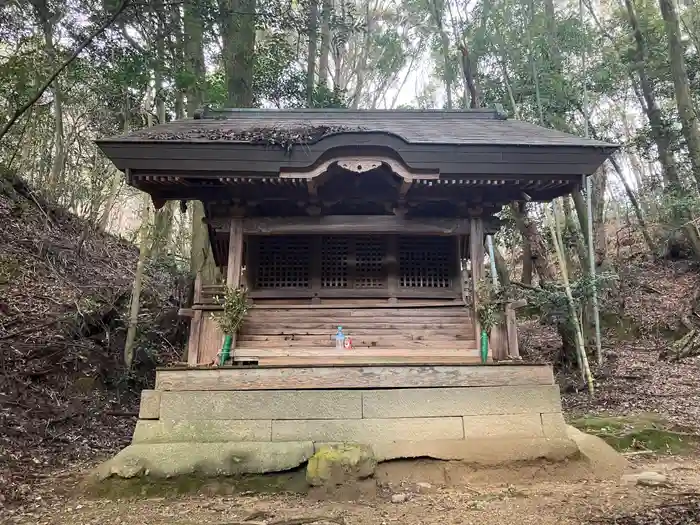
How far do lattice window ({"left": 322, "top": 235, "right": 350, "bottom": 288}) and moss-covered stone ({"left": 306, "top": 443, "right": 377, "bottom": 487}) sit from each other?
2.54m

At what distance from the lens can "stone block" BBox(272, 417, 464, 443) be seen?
218 inches

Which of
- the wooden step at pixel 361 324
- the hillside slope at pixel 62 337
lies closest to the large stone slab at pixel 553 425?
the wooden step at pixel 361 324

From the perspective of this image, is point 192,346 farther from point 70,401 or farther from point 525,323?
point 525,323

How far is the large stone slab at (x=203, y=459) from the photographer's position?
17.2 ft

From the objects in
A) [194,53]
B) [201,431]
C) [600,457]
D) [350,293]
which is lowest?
[600,457]

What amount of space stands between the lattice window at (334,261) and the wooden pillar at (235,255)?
1.10m

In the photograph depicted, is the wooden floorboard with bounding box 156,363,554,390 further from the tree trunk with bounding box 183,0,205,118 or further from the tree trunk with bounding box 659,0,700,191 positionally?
the tree trunk with bounding box 659,0,700,191

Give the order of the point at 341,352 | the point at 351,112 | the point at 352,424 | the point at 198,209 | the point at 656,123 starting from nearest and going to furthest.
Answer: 1. the point at 352,424
2. the point at 341,352
3. the point at 351,112
4. the point at 198,209
5. the point at 656,123

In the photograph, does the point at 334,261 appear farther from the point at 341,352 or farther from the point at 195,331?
the point at 195,331

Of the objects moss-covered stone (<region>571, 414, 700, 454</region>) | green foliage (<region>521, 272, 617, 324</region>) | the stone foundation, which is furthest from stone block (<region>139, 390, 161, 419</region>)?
green foliage (<region>521, 272, 617, 324</region>)

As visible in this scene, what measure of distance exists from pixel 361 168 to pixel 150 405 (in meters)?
3.50

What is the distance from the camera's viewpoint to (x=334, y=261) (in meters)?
7.32

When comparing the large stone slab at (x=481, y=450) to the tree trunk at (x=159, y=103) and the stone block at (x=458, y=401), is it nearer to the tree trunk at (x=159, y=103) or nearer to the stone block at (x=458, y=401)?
the stone block at (x=458, y=401)

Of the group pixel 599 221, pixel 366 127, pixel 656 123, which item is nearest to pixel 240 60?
pixel 366 127
